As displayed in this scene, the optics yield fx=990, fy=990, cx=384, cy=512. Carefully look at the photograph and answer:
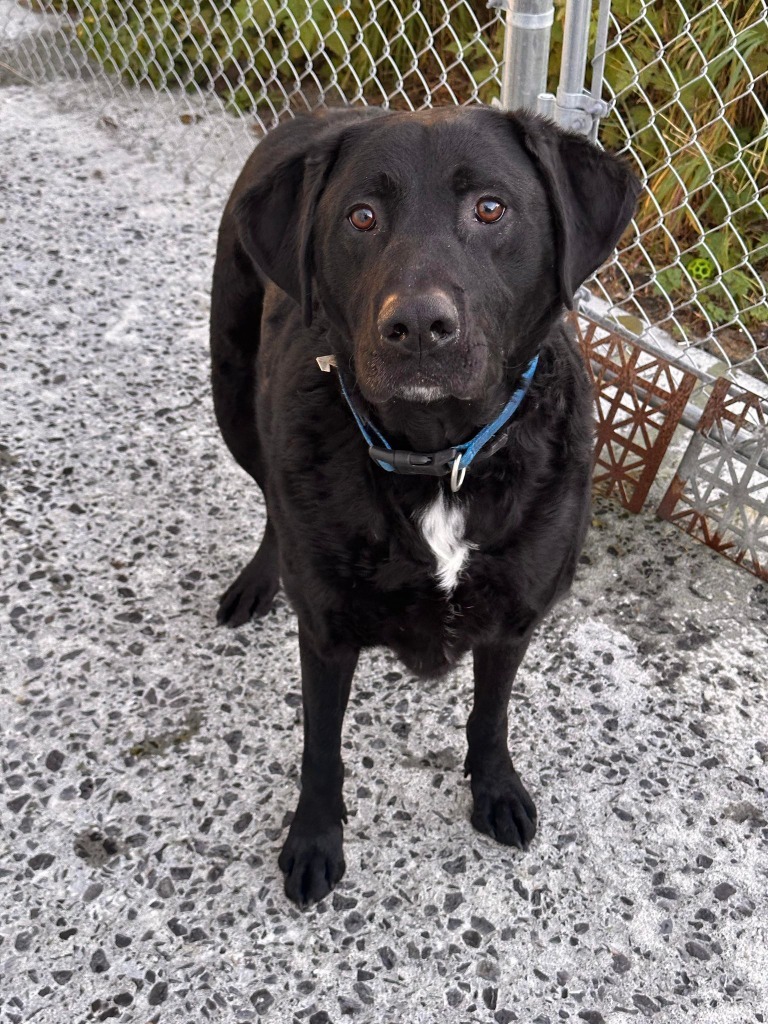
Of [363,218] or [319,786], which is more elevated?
[363,218]

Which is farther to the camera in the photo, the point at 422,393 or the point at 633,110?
the point at 633,110

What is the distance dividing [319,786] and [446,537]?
0.65 m


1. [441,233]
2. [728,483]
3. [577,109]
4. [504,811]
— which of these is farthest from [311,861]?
[577,109]

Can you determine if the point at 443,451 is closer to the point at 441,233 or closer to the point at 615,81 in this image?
the point at 441,233

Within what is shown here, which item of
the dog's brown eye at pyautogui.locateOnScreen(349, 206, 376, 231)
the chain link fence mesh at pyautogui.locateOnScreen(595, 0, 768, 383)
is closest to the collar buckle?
the dog's brown eye at pyautogui.locateOnScreen(349, 206, 376, 231)

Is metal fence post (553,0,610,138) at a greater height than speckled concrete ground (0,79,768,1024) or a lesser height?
greater

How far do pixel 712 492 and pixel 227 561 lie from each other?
55.2 inches

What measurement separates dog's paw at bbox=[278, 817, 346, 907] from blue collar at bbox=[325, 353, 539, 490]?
0.79m

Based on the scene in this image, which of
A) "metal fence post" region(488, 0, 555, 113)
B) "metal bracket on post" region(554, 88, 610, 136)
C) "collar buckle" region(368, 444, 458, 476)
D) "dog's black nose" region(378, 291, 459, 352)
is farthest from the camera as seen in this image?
"metal bracket on post" region(554, 88, 610, 136)

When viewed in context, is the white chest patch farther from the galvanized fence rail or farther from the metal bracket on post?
the metal bracket on post

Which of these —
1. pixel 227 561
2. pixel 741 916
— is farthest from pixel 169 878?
pixel 741 916

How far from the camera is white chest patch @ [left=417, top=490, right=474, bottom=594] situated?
5.64 feet

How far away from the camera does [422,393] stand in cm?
154

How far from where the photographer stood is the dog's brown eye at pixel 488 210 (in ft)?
5.16
